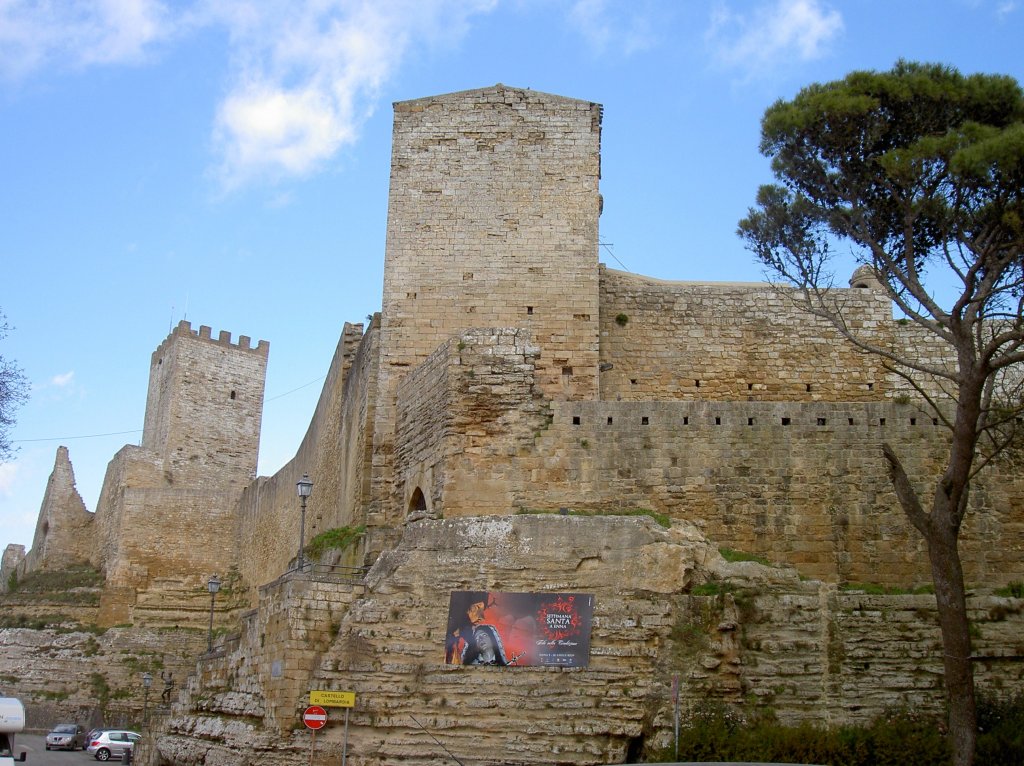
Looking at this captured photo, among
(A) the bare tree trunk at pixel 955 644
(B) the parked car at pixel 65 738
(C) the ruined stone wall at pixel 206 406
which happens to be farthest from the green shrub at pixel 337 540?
(C) the ruined stone wall at pixel 206 406

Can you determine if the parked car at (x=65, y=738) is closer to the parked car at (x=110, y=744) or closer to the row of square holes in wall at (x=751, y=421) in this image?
the parked car at (x=110, y=744)

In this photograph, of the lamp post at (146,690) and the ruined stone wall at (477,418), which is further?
the lamp post at (146,690)

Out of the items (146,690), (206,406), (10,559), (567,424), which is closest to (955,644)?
(567,424)

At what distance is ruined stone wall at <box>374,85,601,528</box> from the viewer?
59.2 ft

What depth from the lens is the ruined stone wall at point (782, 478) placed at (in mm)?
14852

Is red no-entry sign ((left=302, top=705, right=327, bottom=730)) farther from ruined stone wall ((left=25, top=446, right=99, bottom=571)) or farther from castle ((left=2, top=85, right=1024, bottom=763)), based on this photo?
ruined stone wall ((left=25, top=446, right=99, bottom=571))

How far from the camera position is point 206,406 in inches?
1578

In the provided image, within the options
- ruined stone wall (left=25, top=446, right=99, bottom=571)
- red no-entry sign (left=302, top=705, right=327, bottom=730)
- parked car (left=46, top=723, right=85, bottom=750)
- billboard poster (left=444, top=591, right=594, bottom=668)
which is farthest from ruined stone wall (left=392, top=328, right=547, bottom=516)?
ruined stone wall (left=25, top=446, right=99, bottom=571)

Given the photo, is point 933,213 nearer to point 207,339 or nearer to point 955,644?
point 955,644

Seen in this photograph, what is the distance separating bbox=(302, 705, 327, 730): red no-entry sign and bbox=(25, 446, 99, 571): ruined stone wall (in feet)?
78.8

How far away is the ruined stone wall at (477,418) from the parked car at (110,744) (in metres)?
10.8

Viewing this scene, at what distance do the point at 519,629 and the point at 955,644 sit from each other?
15.4 feet

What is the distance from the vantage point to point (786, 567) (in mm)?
14539

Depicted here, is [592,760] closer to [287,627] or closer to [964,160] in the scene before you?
Answer: [287,627]
